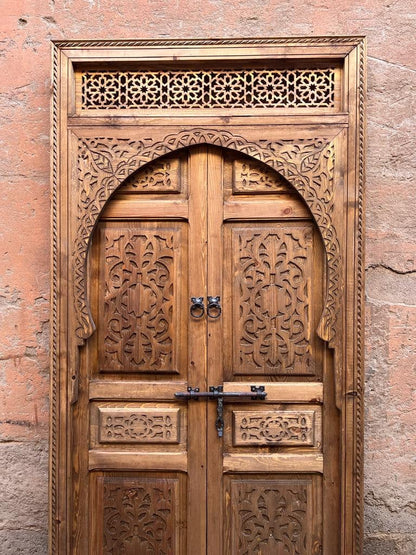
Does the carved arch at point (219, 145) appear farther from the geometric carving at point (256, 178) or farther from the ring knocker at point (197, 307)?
the ring knocker at point (197, 307)

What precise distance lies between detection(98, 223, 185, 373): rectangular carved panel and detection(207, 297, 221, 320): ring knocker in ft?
0.46

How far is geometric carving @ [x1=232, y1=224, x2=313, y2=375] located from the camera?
2.60m

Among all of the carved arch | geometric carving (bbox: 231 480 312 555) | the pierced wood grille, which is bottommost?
geometric carving (bbox: 231 480 312 555)

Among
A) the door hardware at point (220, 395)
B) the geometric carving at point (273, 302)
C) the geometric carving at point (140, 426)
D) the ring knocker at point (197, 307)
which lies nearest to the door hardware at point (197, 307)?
the ring knocker at point (197, 307)

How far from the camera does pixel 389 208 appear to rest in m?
2.67

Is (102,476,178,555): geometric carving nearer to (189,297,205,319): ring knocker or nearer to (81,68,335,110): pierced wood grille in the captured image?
(189,297,205,319): ring knocker

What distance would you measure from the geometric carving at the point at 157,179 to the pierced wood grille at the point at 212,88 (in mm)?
265

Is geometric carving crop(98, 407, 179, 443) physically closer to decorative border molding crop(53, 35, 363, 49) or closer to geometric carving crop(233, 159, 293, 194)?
geometric carving crop(233, 159, 293, 194)

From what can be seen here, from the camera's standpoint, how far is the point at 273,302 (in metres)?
2.61

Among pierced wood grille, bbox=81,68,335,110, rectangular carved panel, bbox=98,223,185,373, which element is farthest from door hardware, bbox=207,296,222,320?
pierced wood grille, bbox=81,68,335,110

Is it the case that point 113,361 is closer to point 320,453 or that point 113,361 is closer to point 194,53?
point 320,453

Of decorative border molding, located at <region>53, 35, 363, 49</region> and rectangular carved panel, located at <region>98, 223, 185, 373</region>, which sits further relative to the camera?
rectangular carved panel, located at <region>98, 223, 185, 373</region>

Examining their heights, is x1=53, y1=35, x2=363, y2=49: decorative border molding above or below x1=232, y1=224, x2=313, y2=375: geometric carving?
above

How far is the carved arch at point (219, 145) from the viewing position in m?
2.52
